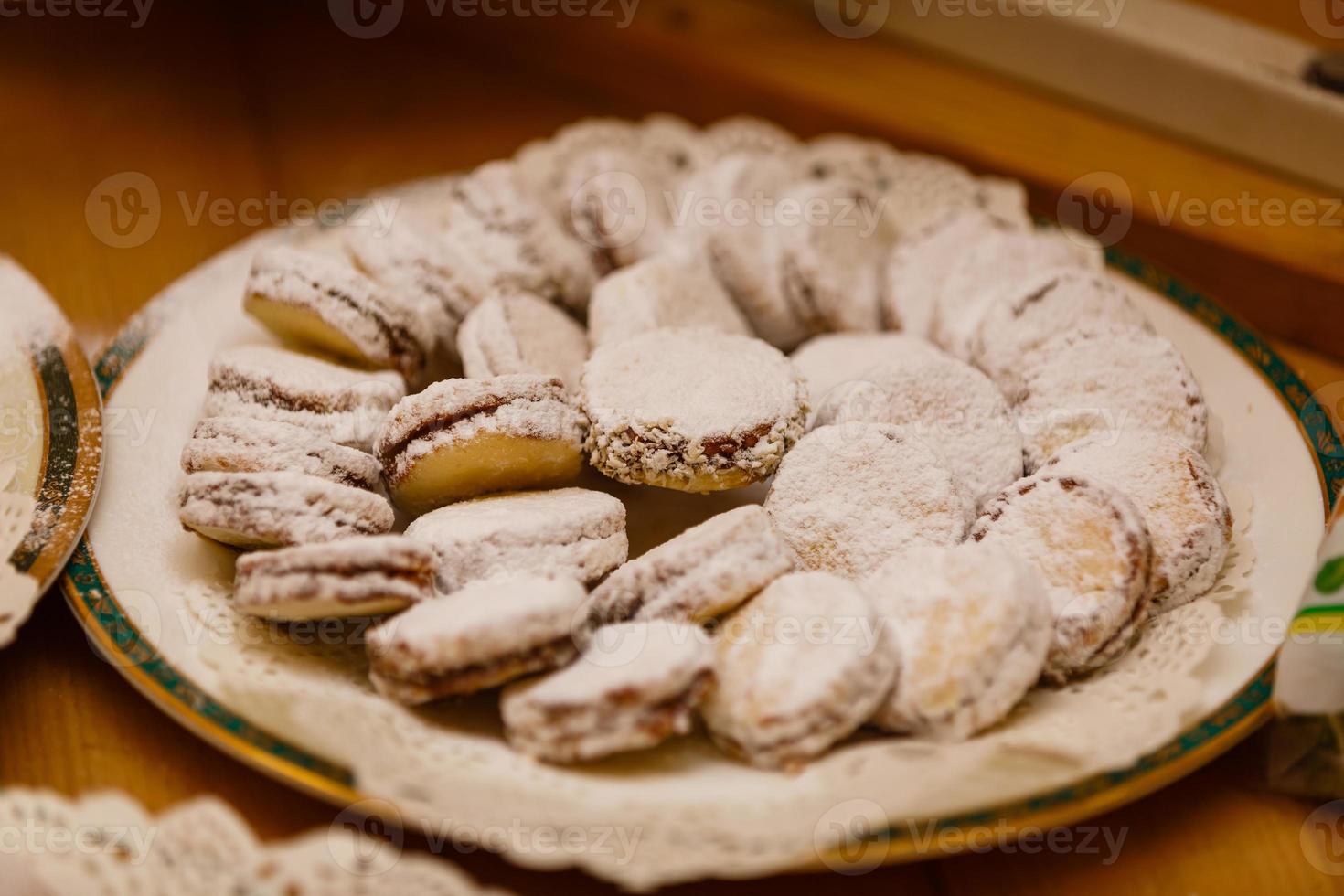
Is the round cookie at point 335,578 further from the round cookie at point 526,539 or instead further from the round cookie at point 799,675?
the round cookie at point 799,675

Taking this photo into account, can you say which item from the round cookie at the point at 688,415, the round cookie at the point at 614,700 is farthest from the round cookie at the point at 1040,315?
the round cookie at the point at 614,700

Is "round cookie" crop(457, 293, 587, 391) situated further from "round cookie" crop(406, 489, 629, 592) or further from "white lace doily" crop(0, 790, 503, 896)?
"white lace doily" crop(0, 790, 503, 896)

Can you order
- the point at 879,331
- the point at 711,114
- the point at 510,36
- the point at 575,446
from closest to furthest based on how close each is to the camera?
the point at 575,446 → the point at 879,331 → the point at 711,114 → the point at 510,36

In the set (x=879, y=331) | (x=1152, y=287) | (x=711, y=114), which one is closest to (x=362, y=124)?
(x=711, y=114)

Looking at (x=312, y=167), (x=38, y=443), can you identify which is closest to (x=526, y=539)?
(x=38, y=443)

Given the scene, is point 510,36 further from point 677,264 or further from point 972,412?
point 972,412

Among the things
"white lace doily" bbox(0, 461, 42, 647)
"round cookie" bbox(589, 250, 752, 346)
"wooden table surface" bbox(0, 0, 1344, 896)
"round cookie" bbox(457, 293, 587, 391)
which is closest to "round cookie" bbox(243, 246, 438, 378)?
"round cookie" bbox(457, 293, 587, 391)
